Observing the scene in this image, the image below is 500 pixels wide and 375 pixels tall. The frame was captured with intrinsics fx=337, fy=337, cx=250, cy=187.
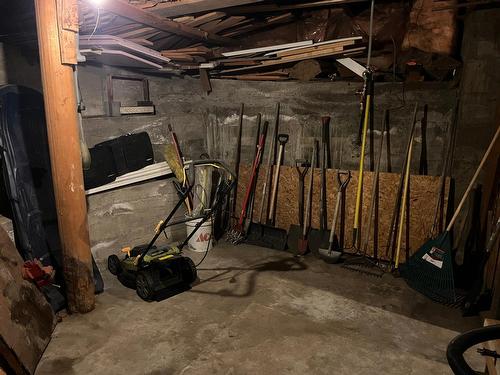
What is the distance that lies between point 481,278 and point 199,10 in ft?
10.6

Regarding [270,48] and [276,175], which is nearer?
[270,48]

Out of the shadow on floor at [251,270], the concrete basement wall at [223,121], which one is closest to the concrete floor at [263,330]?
the shadow on floor at [251,270]

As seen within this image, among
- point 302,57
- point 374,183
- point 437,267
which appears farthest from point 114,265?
point 437,267

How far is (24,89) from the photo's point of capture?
2.75 m

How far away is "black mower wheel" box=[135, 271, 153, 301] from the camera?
280 centimetres

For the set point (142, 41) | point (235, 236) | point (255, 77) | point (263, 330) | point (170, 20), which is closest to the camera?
point (263, 330)

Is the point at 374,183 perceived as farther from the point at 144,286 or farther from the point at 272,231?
the point at 144,286

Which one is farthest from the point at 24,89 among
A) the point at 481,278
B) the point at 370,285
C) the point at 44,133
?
the point at 481,278

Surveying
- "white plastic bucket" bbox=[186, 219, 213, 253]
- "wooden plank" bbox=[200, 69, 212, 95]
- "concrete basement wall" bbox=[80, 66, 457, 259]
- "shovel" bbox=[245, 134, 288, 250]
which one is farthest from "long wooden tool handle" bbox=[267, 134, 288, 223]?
"wooden plank" bbox=[200, 69, 212, 95]

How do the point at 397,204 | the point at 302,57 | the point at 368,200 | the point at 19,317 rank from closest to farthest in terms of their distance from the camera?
1. the point at 19,317
2. the point at 397,204
3. the point at 302,57
4. the point at 368,200

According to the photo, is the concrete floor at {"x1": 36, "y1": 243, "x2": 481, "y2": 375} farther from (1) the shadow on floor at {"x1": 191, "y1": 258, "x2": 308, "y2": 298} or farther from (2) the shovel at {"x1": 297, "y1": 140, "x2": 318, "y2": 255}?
(2) the shovel at {"x1": 297, "y1": 140, "x2": 318, "y2": 255}

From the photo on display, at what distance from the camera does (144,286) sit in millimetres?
2840

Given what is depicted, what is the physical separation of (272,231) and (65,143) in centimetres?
253

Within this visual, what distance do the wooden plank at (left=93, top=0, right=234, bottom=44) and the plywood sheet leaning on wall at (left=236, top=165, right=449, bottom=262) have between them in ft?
5.38
